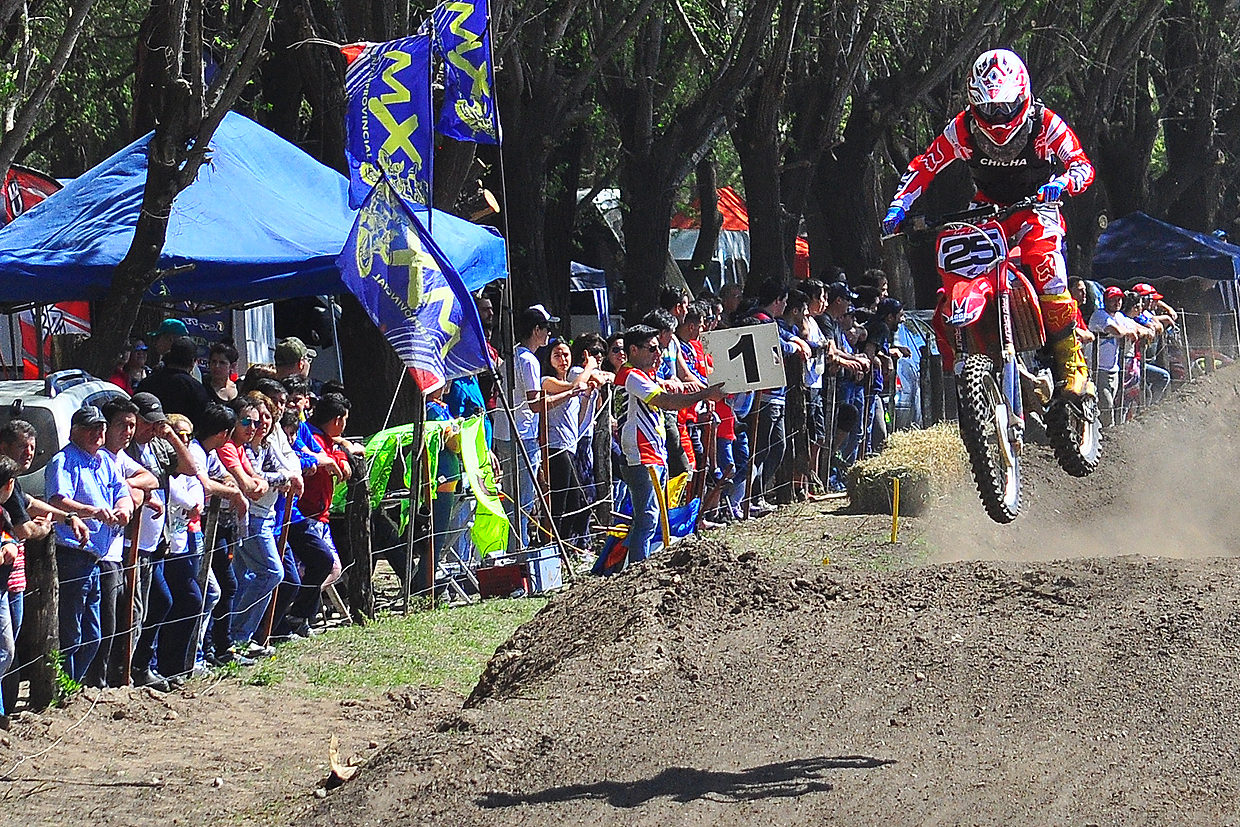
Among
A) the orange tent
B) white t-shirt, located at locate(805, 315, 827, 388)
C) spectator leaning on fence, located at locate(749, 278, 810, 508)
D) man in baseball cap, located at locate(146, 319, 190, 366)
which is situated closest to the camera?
man in baseball cap, located at locate(146, 319, 190, 366)

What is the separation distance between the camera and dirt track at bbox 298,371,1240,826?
5.56m

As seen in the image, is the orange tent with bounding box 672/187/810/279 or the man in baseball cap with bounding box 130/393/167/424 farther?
the orange tent with bounding box 672/187/810/279

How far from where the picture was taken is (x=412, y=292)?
9977 mm

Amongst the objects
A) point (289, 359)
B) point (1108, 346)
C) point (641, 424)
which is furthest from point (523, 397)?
point (1108, 346)

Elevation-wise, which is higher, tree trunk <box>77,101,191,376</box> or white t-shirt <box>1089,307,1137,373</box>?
tree trunk <box>77,101,191,376</box>

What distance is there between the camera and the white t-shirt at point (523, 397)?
12.0 meters

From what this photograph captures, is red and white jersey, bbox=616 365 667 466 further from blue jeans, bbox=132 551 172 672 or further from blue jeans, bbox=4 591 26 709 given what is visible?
blue jeans, bbox=4 591 26 709

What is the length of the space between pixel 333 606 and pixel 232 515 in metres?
1.51

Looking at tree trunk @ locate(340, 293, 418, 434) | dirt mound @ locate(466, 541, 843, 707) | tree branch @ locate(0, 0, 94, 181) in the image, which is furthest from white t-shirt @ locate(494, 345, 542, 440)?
tree branch @ locate(0, 0, 94, 181)

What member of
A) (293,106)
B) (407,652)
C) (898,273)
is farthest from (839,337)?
(898,273)

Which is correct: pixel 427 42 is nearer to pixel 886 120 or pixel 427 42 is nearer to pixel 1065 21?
pixel 886 120

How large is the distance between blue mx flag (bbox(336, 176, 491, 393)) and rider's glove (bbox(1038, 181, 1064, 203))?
12.0 feet

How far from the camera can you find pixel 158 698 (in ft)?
26.7

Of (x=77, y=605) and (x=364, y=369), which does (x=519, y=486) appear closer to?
(x=77, y=605)
